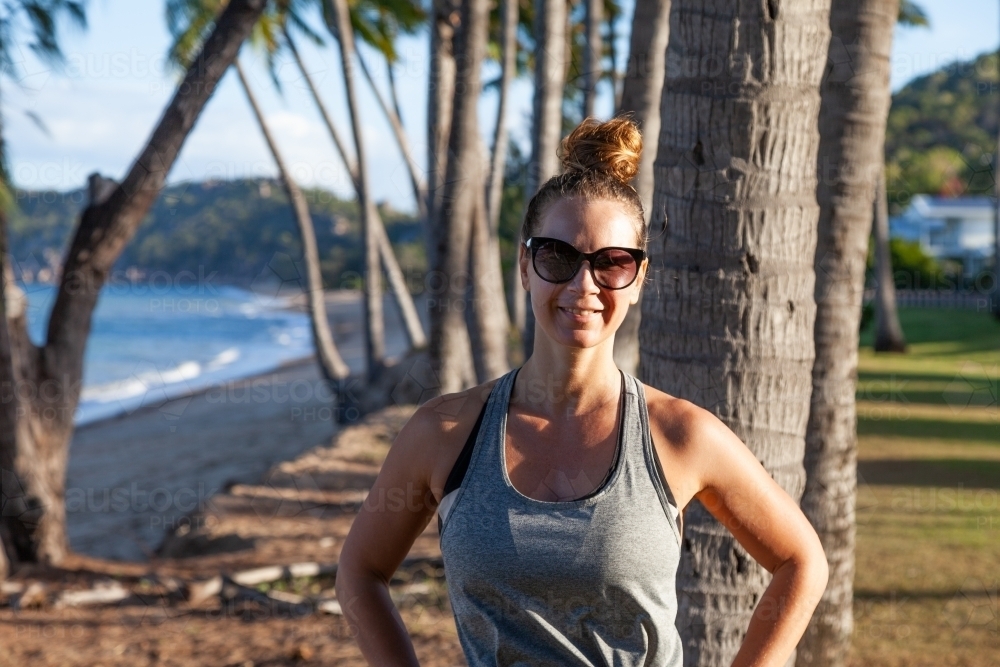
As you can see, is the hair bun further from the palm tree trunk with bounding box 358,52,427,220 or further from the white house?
the white house

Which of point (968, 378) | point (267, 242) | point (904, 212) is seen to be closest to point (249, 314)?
point (267, 242)

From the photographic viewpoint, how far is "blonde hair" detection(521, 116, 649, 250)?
1.85 meters

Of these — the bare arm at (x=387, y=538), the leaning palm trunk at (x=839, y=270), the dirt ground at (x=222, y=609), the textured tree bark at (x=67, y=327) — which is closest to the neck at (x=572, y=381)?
the bare arm at (x=387, y=538)

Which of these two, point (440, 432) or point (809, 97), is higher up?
point (809, 97)

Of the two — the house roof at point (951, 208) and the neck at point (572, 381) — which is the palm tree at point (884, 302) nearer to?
the neck at point (572, 381)

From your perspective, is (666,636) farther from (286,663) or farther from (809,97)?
(286,663)

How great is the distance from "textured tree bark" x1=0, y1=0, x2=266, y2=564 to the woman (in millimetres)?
4650

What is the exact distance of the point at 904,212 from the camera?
50062 mm

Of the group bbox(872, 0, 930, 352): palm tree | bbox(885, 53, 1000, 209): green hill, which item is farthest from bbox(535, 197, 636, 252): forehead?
bbox(885, 53, 1000, 209): green hill

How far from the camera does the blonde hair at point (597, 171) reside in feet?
6.07

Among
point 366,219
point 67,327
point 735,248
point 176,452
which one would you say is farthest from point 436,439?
point 176,452

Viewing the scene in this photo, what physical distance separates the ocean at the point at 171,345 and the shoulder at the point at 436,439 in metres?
12.2

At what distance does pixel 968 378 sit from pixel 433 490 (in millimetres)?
13996

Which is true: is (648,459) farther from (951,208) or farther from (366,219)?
(951,208)
